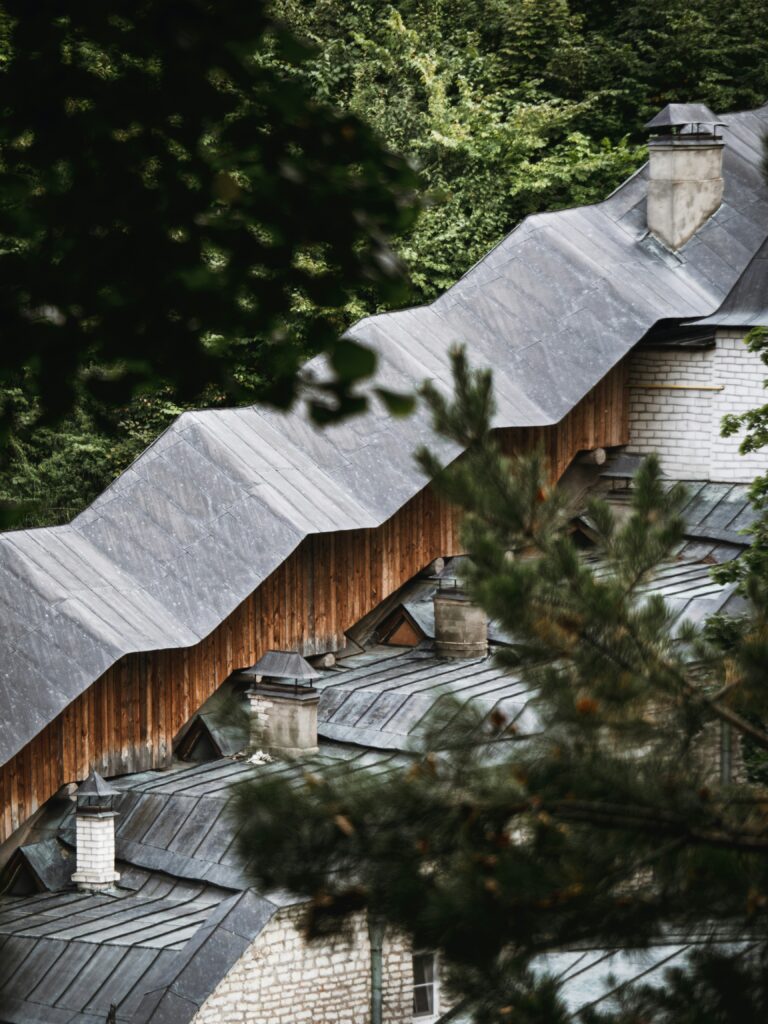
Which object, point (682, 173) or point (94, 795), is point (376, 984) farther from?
point (682, 173)

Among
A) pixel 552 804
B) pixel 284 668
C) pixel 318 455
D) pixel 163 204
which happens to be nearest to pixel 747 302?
pixel 318 455

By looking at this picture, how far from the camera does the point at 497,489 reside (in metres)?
7.31

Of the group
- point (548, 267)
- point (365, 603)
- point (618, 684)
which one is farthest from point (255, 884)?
point (548, 267)

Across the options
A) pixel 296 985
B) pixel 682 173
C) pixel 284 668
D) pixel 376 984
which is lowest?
pixel 296 985

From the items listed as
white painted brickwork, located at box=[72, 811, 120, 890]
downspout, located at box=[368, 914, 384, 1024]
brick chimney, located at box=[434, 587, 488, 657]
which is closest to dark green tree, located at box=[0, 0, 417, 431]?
downspout, located at box=[368, 914, 384, 1024]

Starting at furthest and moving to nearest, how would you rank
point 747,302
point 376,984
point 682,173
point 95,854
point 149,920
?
point 682,173 → point 747,302 → point 95,854 → point 149,920 → point 376,984

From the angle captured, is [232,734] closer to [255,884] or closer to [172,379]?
[255,884]

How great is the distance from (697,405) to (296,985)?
11.3 m

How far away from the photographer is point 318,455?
21.8 meters

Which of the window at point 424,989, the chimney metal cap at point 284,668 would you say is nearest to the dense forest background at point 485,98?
the chimney metal cap at point 284,668

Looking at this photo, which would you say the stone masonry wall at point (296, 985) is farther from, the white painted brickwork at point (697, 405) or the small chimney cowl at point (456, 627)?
the white painted brickwork at point (697, 405)

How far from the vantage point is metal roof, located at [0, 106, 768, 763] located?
61.3 ft

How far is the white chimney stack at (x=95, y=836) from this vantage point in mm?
18484

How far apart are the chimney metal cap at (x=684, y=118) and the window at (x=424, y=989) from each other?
12248 mm
